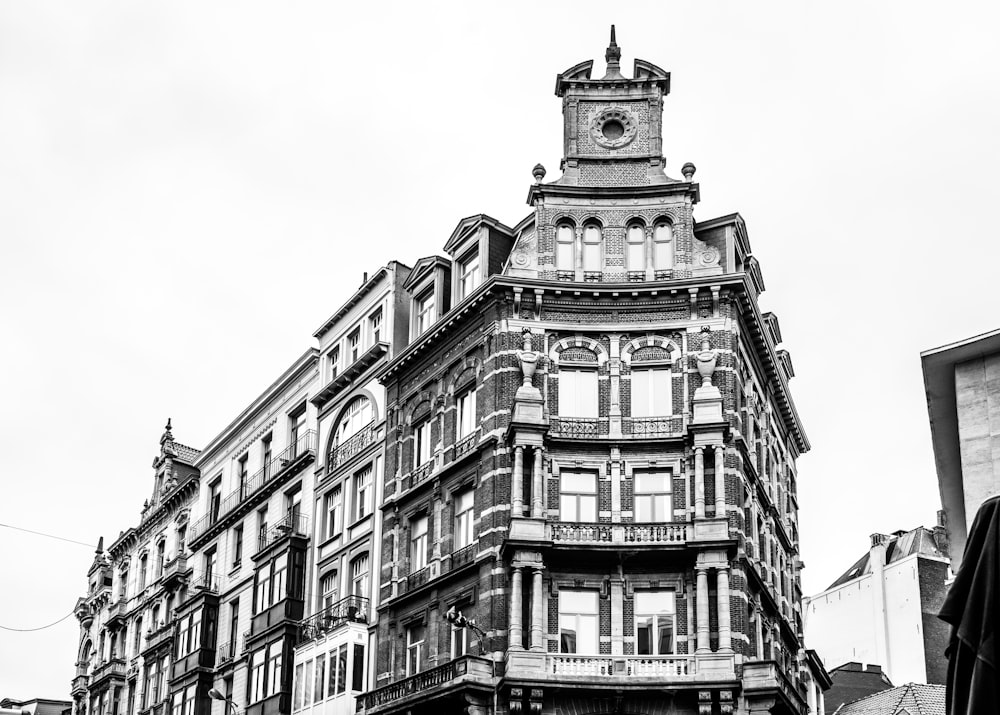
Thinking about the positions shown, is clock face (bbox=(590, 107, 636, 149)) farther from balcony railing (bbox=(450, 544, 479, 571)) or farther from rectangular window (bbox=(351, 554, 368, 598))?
rectangular window (bbox=(351, 554, 368, 598))

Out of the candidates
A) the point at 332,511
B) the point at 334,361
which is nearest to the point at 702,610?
the point at 332,511

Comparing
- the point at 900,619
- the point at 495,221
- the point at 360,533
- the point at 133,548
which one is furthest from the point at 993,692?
the point at 900,619

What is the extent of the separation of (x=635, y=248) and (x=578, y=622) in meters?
12.5

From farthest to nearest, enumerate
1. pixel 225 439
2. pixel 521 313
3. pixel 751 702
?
pixel 225 439, pixel 521 313, pixel 751 702

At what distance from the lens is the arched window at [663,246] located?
46.6 metres

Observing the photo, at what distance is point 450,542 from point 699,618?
938cm

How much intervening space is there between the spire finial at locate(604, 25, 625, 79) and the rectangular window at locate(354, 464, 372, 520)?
17233mm

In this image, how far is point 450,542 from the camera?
155ft

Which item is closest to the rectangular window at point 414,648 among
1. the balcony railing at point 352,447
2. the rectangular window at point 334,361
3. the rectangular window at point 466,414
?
the rectangular window at point 466,414

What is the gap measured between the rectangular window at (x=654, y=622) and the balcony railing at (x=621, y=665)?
0.48m

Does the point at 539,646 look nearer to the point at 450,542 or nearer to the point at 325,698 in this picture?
the point at 450,542

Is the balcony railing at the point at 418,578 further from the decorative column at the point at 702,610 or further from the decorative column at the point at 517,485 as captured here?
the decorative column at the point at 702,610

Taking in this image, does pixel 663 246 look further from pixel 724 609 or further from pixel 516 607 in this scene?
pixel 516 607

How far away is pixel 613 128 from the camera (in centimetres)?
4878
